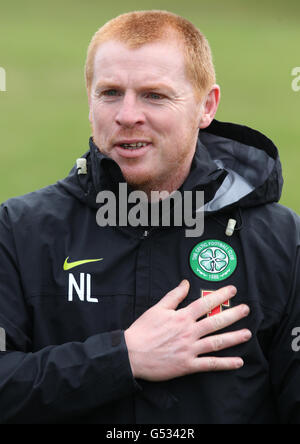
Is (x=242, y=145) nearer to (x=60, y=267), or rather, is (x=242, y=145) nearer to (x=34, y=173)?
(x=60, y=267)

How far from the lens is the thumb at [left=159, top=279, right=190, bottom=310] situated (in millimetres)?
2621

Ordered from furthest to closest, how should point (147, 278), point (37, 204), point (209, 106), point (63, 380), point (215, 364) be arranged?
point (209, 106), point (37, 204), point (147, 278), point (215, 364), point (63, 380)

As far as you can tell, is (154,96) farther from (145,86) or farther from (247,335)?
(247,335)

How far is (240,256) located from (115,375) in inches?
27.3

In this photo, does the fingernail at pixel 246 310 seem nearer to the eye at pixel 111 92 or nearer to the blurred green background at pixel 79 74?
the eye at pixel 111 92

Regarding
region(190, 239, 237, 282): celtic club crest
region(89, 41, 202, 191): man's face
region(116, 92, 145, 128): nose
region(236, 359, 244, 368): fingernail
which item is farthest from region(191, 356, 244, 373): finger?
region(116, 92, 145, 128): nose

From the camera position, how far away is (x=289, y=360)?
8.82 ft

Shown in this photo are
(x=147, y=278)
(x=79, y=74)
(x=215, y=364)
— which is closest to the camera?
(x=215, y=364)

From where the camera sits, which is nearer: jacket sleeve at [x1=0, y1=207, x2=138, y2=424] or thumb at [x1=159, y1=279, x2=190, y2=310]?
jacket sleeve at [x1=0, y1=207, x2=138, y2=424]

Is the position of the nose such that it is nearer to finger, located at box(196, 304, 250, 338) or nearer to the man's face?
the man's face

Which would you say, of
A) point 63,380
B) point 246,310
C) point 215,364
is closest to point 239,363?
point 215,364

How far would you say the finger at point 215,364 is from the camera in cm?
255

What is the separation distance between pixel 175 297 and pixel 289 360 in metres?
0.50

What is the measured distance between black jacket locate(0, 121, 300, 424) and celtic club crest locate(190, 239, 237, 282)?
0.02m
